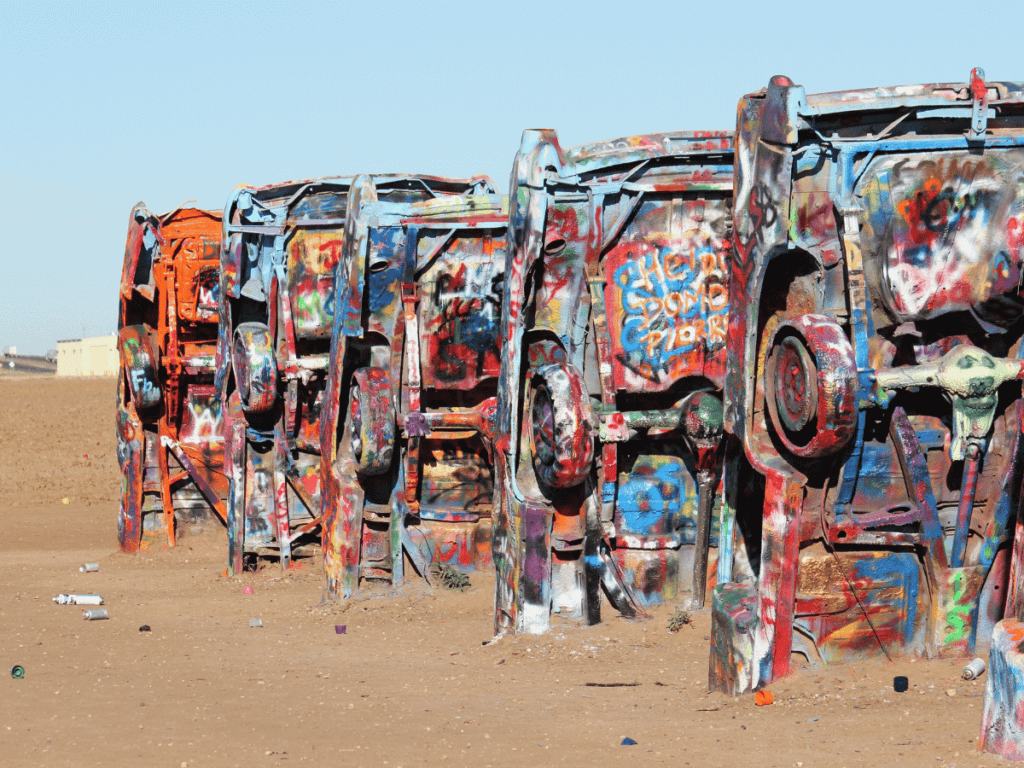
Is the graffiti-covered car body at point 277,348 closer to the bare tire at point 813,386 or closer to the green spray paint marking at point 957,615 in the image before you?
the bare tire at point 813,386

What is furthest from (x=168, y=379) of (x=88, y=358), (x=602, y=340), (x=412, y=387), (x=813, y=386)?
(x=88, y=358)

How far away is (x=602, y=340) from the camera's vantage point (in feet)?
30.3

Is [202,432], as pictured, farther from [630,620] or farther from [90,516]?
[630,620]

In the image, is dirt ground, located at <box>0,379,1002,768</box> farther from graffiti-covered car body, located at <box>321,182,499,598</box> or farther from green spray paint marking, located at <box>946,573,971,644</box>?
graffiti-covered car body, located at <box>321,182,499,598</box>

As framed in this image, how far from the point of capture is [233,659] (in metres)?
9.49

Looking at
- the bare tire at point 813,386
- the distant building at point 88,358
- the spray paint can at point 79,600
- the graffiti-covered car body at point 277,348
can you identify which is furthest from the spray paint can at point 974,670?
the distant building at point 88,358

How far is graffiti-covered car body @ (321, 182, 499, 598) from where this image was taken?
10852 millimetres

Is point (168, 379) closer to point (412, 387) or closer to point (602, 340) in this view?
point (412, 387)

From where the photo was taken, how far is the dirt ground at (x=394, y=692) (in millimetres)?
6836

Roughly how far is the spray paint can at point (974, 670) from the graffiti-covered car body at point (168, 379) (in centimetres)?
838

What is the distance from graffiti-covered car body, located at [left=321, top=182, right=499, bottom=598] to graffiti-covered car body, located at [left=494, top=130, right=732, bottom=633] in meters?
1.43

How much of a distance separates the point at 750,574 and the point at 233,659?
3.55 m

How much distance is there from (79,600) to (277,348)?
8.90 ft

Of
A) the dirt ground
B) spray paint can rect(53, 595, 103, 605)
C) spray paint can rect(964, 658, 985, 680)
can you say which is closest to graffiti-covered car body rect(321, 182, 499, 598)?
the dirt ground
